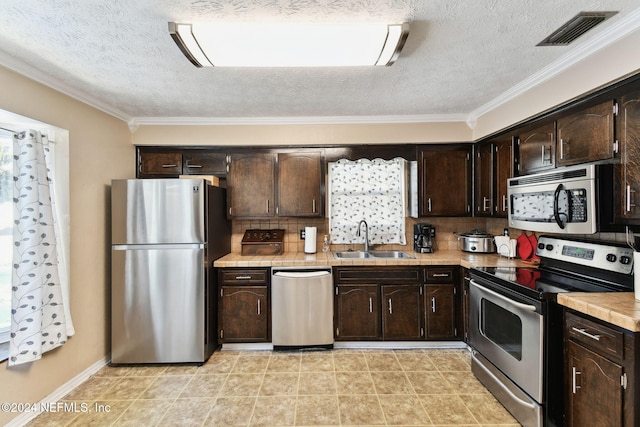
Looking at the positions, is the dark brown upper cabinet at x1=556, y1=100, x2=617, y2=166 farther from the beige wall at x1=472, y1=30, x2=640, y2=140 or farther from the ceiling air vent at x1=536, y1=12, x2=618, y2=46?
the ceiling air vent at x1=536, y1=12, x2=618, y2=46

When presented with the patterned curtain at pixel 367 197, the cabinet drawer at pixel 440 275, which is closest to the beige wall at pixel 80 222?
the patterned curtain at pixel 367 197

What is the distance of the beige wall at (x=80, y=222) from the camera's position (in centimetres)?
197

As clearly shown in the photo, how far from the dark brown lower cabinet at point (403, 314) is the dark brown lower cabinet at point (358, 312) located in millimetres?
78

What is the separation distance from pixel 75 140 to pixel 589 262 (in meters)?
3.94

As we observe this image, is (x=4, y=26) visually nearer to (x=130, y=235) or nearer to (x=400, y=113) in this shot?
(x=130, y=235)

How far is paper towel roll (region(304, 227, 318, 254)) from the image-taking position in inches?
129

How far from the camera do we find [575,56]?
189 cm

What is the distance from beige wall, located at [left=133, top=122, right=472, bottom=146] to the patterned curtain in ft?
1.17

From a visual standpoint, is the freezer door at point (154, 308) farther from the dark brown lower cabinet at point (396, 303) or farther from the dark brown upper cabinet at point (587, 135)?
the dark brown upper cabinet at point (587, 135)

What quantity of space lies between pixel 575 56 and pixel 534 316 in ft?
5.43

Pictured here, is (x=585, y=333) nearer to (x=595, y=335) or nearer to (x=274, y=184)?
(x=595, y=335)

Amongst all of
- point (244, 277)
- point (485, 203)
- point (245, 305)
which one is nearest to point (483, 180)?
point (485, 203)

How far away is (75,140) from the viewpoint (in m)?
2.41

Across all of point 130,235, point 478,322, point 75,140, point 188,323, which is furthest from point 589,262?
point 75,140
